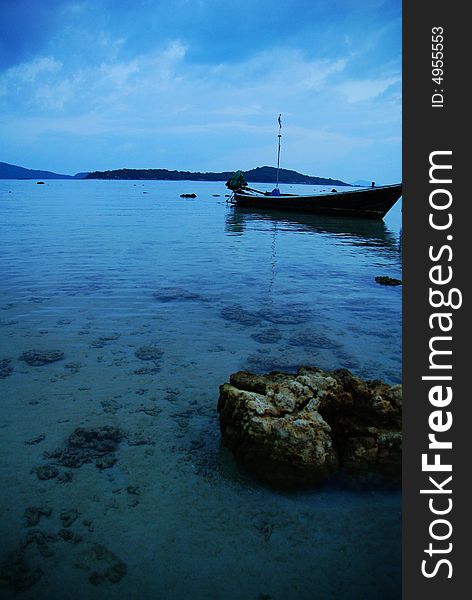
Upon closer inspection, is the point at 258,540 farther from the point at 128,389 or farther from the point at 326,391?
the point at 128,389

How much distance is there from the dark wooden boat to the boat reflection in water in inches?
30.0

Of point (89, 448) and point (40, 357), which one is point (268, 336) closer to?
point (40, 357)

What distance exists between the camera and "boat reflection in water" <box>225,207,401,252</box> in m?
25.7

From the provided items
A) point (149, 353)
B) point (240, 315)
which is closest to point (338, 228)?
point (240, 315)

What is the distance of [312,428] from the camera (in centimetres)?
415

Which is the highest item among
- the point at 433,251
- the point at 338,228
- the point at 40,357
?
the point at 338,228

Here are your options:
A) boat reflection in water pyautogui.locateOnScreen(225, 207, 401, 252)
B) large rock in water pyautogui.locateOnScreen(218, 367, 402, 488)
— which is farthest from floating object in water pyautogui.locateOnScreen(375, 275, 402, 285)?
large rock in water pyautogui.locateOnScreen(218, 367, 402, 488)

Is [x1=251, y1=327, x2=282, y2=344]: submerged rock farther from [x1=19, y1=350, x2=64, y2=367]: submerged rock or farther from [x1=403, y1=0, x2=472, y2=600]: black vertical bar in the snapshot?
[x1=403, y1=0, x2=472, y2=600]: black vertical bar

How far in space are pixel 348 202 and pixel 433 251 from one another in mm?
38777

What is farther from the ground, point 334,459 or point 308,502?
point 334,459

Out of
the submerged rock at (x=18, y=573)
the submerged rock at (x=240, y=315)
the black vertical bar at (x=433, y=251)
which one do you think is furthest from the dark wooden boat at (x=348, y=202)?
the submerged rock at (x=18, y=573)

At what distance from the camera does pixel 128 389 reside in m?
5.92

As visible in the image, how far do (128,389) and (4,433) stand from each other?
1.73 meters

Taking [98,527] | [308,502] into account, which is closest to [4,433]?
[98,527]
